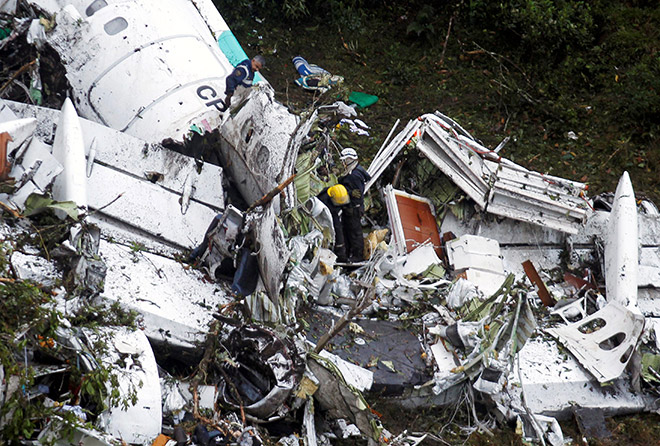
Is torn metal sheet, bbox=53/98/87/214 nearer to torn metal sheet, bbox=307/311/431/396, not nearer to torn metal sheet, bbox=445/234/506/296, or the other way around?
torn metal sheet, bbox=307/311/431/396

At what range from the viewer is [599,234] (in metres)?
7.56

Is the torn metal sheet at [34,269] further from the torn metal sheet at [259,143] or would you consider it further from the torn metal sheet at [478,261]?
the torn metal sheet at [478,261]

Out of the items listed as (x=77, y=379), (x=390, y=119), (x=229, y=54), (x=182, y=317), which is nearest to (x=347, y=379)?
(x=182, y=317)

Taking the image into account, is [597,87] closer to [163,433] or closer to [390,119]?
[390,119]

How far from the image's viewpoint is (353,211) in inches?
271

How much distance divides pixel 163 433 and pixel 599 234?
514cm

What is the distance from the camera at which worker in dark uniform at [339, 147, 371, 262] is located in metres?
6.91

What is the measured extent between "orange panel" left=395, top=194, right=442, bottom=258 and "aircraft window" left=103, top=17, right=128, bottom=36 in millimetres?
3286

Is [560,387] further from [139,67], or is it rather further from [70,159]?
[139,67]

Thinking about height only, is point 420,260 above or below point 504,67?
below

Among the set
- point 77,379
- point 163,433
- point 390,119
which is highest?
point 77,379

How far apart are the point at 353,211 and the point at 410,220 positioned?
70cm

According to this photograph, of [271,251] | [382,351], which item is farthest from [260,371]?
[382,351]

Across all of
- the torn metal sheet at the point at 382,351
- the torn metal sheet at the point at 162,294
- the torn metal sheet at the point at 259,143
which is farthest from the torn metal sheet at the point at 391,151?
the torn metal sheet at the point at 162,294
